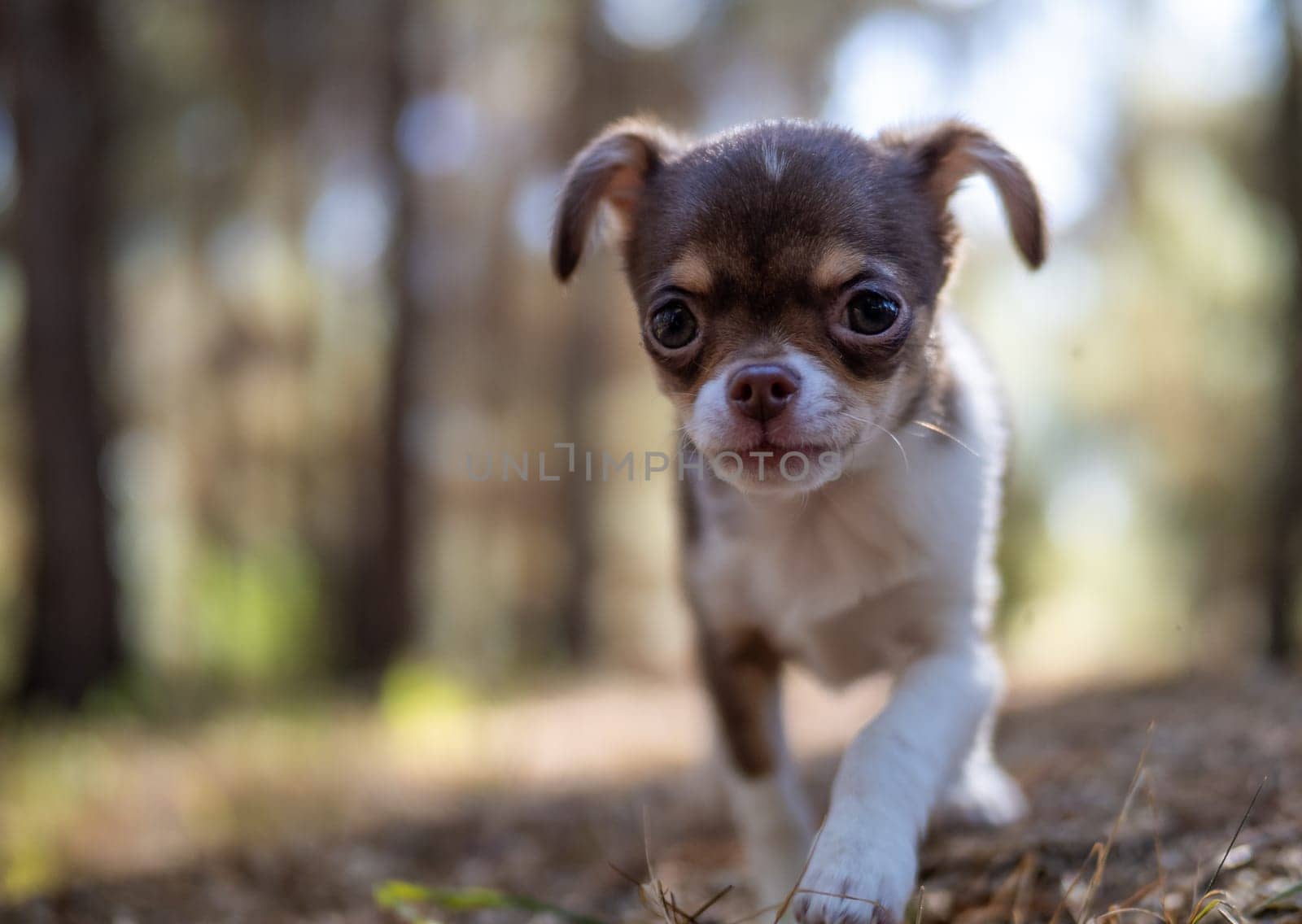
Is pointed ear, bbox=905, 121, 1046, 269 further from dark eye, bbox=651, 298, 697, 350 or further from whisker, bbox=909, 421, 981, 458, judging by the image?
dark eye, bbox=651, 298, 697, 350

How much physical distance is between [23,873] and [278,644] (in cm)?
828

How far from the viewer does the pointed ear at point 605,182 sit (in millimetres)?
2902

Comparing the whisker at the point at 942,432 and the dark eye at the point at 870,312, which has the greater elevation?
the dark eye at the point at 870,312

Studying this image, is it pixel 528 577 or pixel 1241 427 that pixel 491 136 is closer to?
pixel 528 577

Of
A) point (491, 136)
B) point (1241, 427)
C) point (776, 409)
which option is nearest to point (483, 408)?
point (491, 136)

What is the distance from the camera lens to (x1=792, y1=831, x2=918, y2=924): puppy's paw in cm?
190

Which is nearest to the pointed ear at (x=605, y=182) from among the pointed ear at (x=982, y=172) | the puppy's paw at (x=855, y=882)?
the pointed ear at (x=982, y=172)

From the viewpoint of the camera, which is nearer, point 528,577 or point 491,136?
point 491,136

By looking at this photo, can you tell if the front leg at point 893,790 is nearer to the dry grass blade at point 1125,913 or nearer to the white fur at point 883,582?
the white fur at point 883,582

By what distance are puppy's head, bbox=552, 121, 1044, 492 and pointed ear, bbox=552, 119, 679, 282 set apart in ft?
0.65

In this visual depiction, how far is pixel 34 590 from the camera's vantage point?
768 cm

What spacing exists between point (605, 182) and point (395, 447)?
6.13m

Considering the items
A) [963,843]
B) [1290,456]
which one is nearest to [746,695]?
[963,843]

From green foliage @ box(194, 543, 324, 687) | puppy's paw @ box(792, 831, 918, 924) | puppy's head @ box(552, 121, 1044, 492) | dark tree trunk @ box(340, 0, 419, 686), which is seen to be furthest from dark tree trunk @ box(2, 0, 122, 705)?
puppy's paw @ box(792, 831, 918, 924)
